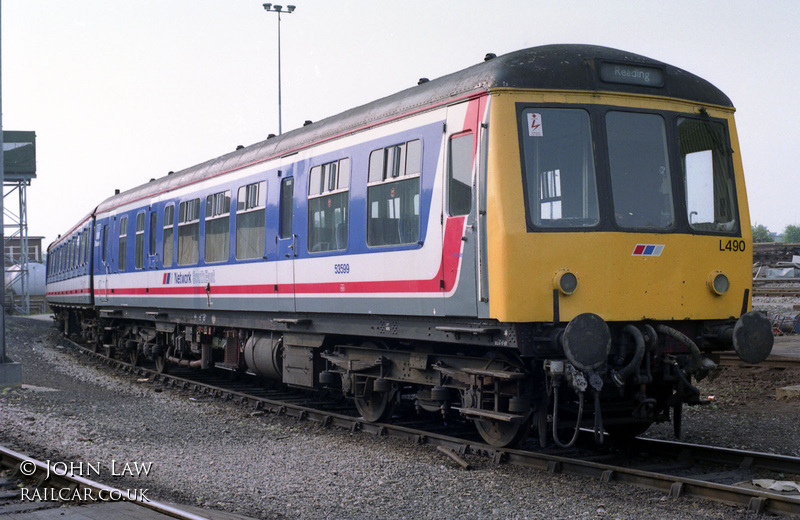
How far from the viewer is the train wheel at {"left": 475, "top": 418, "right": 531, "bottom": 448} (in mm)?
7836

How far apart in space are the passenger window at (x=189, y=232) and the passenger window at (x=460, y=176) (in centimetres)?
684

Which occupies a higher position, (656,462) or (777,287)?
(777,287)

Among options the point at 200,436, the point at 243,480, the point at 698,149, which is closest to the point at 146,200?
the point at 200,436

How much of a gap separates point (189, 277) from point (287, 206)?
12.6 ft

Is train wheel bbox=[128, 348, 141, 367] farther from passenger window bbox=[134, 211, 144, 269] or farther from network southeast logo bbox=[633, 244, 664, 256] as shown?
network southeast logo bbox=[633, 244, 664, 256]

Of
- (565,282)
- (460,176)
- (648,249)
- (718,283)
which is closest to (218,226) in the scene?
(460,176)

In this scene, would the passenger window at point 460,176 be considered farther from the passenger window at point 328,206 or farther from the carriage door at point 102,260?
the carriage door at point 102,260

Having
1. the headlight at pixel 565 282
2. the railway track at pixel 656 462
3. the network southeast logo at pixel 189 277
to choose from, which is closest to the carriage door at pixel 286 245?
the railway track at pixel 656 462

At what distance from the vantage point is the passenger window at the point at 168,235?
48.9 ft

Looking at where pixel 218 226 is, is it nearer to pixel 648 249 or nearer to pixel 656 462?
pixel 648 249

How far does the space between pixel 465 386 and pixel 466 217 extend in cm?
165

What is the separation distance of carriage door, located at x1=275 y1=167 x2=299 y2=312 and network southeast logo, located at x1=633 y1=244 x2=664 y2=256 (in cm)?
449

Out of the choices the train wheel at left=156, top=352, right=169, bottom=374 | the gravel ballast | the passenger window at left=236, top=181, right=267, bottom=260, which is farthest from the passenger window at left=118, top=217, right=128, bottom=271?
the passenger window at left=236, top=181, right=267, bottom=260

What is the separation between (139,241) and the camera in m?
16.7
